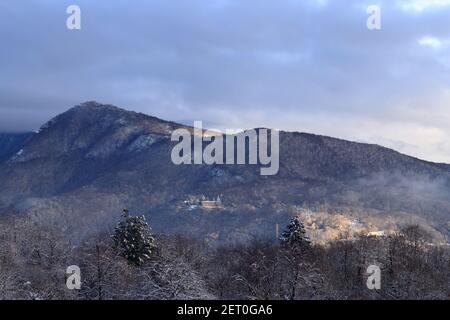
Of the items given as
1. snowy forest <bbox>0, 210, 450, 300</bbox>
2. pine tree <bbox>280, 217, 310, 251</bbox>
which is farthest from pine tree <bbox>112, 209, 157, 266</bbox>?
pine tree <bbox>280, 217, 310, 251</bbox>

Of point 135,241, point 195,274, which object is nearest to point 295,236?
point 135,241

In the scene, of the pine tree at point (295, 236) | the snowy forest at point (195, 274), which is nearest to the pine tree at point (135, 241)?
the snowy forest at point (195, 274)

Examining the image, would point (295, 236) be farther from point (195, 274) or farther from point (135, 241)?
point (195, 274)

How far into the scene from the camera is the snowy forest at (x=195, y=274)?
5572 cm

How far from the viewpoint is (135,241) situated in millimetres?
81188

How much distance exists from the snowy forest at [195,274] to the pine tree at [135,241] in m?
0.13

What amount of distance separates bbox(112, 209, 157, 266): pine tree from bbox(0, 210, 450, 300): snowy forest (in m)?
0.13

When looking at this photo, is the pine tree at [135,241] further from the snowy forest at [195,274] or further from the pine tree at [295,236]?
the pine tree at [295,236]

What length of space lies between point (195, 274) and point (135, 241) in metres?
19.8

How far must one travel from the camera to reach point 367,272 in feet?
274

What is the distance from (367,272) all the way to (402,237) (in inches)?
920

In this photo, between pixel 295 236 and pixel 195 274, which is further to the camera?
pixel 295 236

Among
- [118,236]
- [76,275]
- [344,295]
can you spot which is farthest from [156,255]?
[344,295]

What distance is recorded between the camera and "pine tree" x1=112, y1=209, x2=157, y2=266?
79.8m
